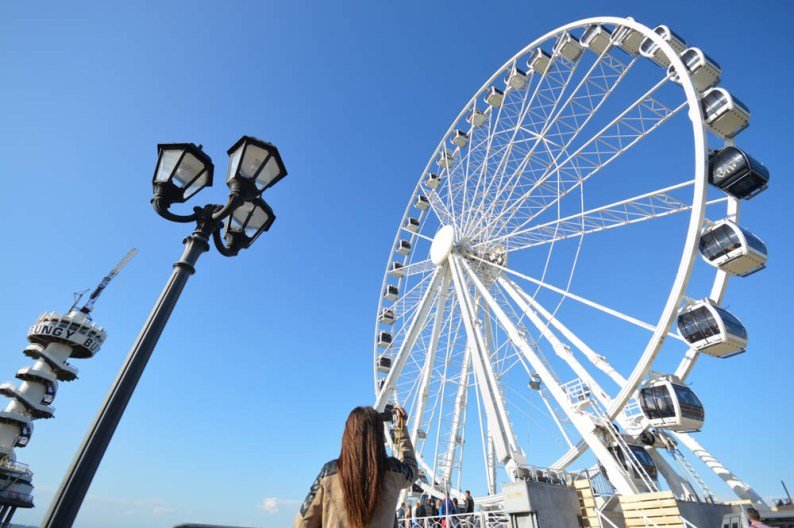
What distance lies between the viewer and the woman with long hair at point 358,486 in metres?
1.75

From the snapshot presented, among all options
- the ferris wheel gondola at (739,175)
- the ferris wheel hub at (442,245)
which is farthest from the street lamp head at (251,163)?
the ferris wheel hub at (442,245)

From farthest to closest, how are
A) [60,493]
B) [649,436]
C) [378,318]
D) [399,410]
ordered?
[378,318], [649,436], [399,410], [60,493]

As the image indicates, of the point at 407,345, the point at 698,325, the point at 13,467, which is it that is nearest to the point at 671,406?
the point at 698,325

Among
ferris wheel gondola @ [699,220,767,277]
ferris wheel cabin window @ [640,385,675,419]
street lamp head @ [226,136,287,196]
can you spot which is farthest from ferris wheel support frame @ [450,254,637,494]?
street lamp head @ [226,136,287,196]

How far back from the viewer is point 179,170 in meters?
3.43

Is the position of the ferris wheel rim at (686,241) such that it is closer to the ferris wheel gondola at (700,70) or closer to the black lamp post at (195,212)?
the ferris wheel gondola at (700,70)

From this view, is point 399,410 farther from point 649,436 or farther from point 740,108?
point 740,108

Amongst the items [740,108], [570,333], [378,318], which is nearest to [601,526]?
[570,333]

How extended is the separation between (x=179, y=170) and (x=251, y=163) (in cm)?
56

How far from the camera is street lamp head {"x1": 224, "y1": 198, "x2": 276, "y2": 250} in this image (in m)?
3.80

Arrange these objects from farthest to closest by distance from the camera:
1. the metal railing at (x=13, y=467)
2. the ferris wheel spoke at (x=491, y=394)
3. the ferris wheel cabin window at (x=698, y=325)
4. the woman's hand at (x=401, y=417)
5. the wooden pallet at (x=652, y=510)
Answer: the metal railing at (x=13, y=467), the ferris wheel spoke at (x=491, y=394), the ferris wheel cabin window at (x=698, y=325), the wooden pallet at (x=652, y=510), the woman's hand at (x=401, y=417)

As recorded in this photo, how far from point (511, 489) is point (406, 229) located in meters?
16.6

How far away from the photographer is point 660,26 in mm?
14367

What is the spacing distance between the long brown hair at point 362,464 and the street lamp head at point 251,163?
2.31 metres
